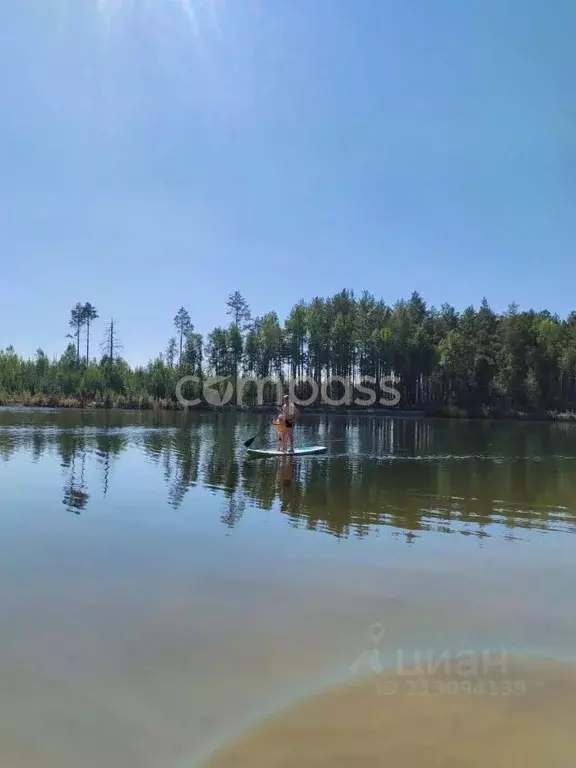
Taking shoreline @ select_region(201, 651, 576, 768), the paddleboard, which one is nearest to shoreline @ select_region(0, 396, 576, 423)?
the paddleboard

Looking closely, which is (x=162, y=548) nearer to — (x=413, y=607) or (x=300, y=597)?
(x=300, y=597)

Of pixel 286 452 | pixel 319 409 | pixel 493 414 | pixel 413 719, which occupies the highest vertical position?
pixel 319 409

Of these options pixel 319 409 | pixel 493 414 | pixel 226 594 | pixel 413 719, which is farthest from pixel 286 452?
pixel 493 414

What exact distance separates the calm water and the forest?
54.2 meters

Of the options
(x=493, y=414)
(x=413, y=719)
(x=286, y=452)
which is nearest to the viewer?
(x=413, y=719)

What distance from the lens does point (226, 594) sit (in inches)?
292

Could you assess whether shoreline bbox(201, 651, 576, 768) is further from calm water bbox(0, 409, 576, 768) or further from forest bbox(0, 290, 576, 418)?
forest bbox(0, 290, 576, 418)

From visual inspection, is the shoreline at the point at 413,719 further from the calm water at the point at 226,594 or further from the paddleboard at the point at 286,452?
the paddleboard at the point at 286,452

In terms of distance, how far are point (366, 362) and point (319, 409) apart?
9294 millimetres

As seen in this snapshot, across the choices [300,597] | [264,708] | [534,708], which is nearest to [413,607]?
[300,597]

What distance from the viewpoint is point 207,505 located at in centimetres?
1299

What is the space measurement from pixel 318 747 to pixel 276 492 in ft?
35.7

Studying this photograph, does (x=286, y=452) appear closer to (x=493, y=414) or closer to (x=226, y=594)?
(x=226, y=594)

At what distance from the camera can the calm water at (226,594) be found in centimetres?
481
